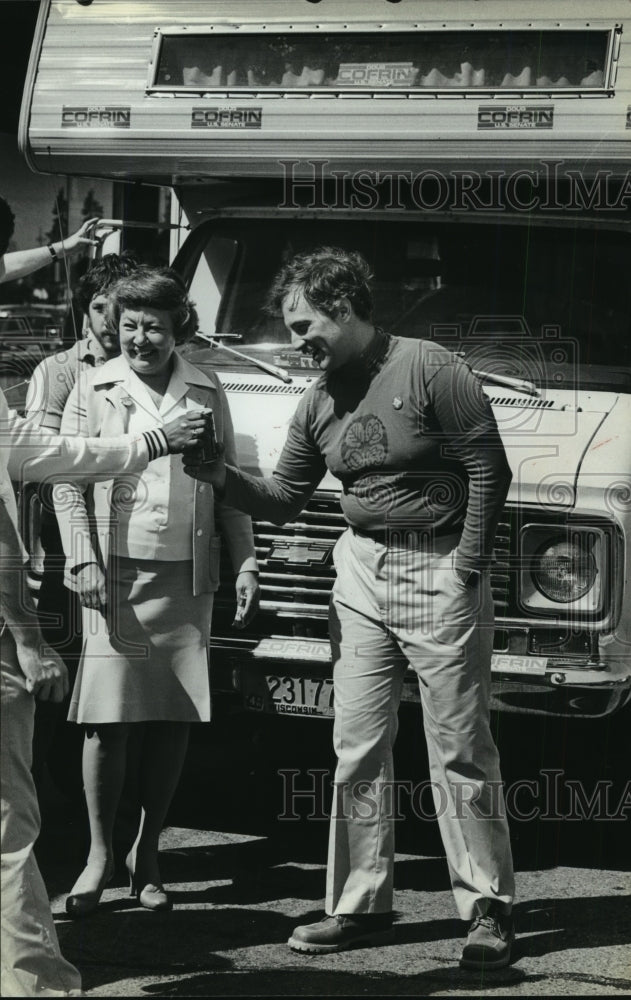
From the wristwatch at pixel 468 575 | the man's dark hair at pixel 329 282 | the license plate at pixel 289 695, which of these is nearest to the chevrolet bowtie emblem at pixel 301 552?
the license plate at pixel 289 695

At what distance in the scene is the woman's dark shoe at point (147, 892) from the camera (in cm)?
500

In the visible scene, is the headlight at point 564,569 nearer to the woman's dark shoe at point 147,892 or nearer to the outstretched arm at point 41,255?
the woman's dark shoe at point 147,892

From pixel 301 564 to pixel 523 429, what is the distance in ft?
3.26

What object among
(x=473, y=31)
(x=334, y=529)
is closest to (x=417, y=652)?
(x=334, y=529)

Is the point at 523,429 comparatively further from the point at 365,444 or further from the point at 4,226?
the point at 4,226

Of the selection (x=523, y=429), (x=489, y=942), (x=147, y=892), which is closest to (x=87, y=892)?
(x=147, y=892)

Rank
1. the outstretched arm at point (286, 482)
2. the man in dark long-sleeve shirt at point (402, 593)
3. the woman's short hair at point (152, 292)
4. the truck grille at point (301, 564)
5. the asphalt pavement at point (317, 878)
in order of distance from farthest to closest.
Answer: the truck grille at point (301, 564), the woman's short hair at point (152, 292), the outstretched arm at point (286, 482), the man in dark long-sleeve shirt at point (402, 593), the asphalt pavement at point (317, 878)

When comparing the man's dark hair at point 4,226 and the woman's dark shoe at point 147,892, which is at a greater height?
the man's dark hair at point 4,226

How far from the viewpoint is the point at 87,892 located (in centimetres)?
491

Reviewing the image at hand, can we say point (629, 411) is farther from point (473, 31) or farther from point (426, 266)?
point (473, 31)

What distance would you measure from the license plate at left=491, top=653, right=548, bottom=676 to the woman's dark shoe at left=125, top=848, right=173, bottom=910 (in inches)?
56.4

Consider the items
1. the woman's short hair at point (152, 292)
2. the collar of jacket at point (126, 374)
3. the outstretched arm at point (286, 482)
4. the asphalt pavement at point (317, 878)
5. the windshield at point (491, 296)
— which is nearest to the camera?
the asphalt pavement at point (317, 878)

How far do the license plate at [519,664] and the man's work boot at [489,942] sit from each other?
984mm

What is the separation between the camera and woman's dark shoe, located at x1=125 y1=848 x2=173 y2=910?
5.00 meters
